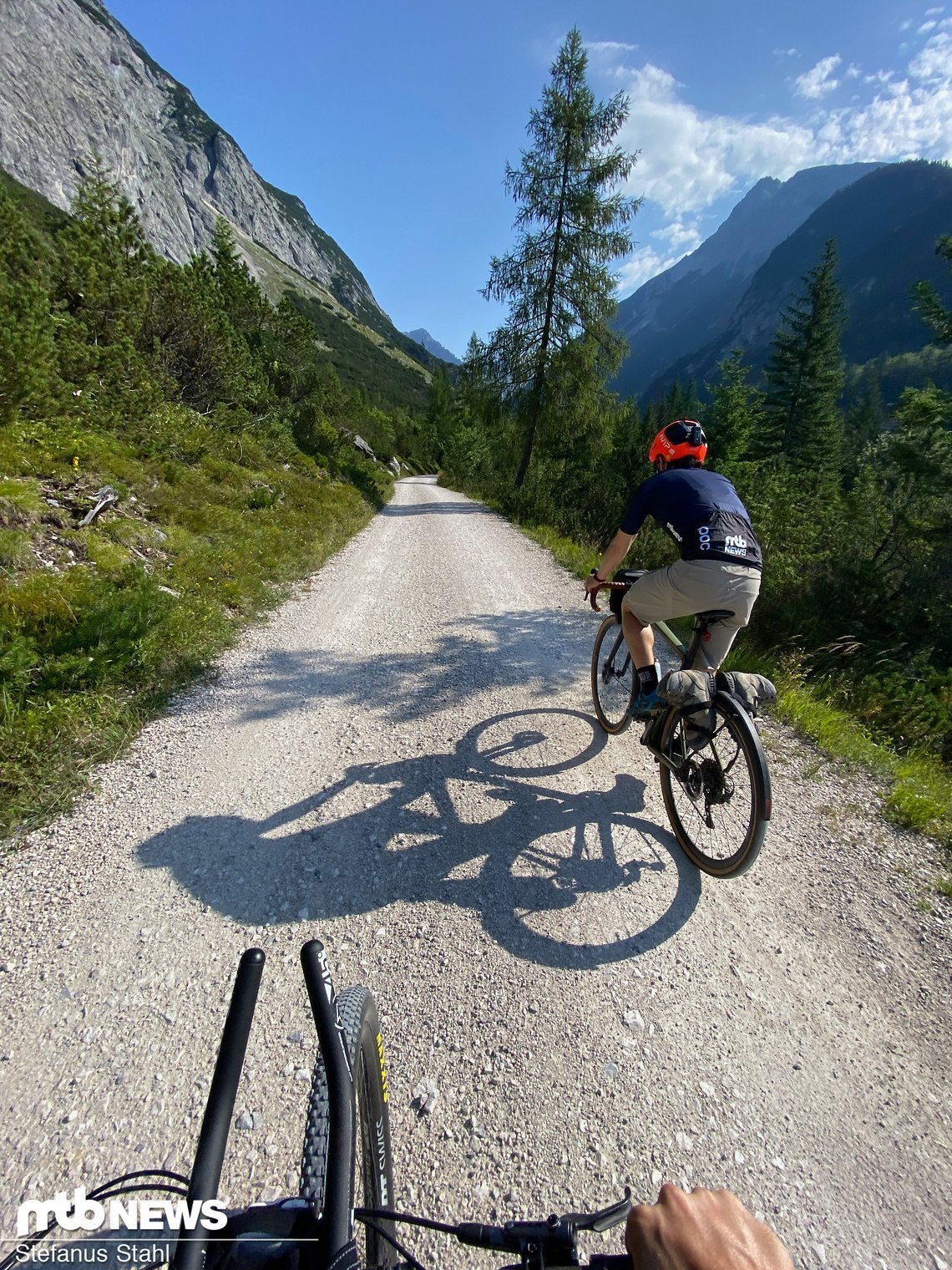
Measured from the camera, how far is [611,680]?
454 centimetres

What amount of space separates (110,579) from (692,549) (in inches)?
223

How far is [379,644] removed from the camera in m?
5.93

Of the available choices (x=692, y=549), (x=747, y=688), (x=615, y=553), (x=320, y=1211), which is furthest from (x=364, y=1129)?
(x=615, y=553)

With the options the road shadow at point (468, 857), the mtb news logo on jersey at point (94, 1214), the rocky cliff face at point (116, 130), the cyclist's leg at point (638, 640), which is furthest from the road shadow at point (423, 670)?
the rocky cliff face at point (116, 130)

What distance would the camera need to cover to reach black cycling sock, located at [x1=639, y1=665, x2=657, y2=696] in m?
3.58

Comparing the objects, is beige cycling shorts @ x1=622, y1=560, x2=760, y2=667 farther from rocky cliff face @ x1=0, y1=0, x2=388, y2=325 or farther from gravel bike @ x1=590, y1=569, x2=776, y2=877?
rocky cliff face @ x1=0, y1=0, x2=388, y2=325

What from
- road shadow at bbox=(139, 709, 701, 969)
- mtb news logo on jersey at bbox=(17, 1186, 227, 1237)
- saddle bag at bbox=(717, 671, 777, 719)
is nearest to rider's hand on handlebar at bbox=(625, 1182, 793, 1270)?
mtb news logo on jersey at bbox=(17, 1186, 227, 1237)

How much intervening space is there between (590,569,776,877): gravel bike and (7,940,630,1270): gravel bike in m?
1.83

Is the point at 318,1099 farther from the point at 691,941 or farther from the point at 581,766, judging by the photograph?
the point at 581,766

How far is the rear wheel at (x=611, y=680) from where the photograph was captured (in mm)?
4293

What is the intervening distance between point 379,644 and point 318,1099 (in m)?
4.86

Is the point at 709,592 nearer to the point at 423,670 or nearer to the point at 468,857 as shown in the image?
the point at 468,857

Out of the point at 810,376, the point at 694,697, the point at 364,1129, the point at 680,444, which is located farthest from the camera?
the point at 810,376

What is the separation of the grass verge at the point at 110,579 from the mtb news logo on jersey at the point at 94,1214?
6.39ft
